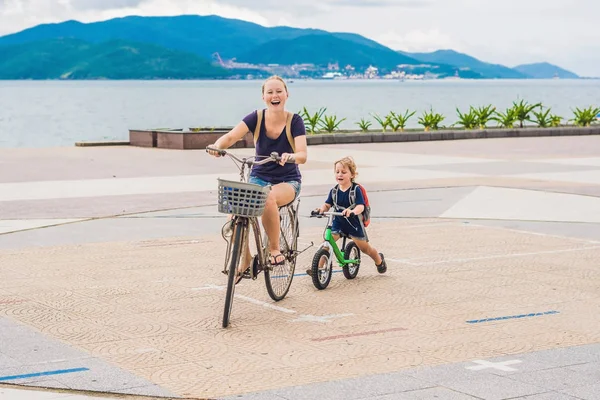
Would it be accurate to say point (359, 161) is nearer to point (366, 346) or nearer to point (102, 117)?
point (366, 346)

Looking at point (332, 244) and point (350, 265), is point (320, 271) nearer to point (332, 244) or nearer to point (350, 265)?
point (332, 244)

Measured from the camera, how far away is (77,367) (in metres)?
6.22

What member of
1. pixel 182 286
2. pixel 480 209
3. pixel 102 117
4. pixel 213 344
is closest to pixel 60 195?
pixel 480 209

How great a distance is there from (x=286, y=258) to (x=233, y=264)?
0.87 metres

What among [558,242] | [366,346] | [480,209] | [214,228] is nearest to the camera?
[366,346]

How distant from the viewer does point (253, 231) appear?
7.84m

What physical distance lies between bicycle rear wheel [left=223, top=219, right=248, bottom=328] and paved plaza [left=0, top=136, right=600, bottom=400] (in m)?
0.14

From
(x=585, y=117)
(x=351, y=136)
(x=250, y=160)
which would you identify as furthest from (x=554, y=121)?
(x=250, y=160)

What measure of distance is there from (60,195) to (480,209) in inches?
238

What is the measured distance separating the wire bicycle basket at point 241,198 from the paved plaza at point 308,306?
78cm

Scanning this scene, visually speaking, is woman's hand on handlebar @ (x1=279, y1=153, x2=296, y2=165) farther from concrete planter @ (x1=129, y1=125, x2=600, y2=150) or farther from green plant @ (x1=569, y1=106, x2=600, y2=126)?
green plant @ (x1=569, y1=106, x2=600, y2=126)

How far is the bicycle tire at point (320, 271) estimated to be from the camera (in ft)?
27.9

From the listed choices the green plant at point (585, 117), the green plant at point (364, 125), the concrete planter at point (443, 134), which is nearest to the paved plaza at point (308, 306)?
the concrete planter at point (443, 134)

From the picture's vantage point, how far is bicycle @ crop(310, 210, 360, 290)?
336 inches
